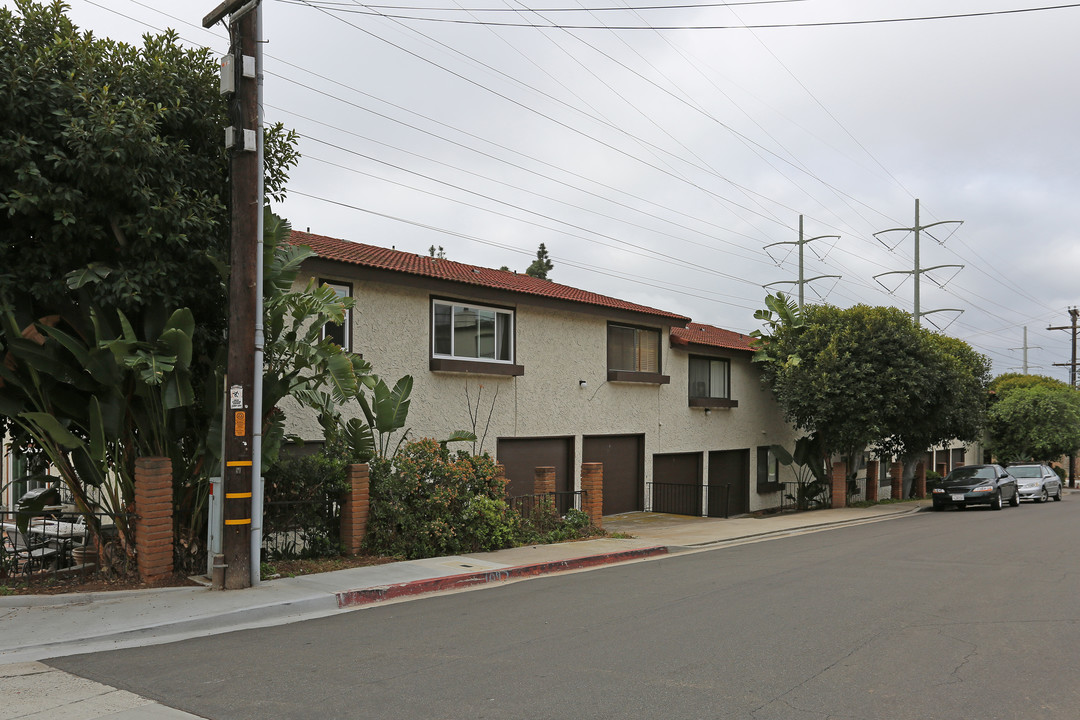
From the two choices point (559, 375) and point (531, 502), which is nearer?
point (531, 502)

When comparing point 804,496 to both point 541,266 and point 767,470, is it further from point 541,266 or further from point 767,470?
point 541,266

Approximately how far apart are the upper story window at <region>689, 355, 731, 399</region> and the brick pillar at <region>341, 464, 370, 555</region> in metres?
14.8

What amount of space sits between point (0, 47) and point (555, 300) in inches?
493

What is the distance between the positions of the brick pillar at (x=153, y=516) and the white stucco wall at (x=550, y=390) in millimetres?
4522

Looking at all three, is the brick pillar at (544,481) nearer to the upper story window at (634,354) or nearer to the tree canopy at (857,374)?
the upper story window at (634,354)

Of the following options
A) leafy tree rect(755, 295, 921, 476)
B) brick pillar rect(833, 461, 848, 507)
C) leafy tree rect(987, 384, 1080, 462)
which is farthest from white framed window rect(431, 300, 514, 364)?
→ leafy tree rect(987, 384, 1080, 462)

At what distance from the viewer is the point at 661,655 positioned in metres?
7.33

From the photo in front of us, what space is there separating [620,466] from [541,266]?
5390 cm

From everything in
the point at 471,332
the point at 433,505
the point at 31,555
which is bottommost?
the point at 31,555

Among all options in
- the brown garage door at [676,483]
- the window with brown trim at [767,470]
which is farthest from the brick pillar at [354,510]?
the window with brown trim at [767,470]

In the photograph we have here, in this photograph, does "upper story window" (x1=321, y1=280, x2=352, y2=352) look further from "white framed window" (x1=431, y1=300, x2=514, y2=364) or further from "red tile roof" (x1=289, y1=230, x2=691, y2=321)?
"white framed window" (x1=431, y1=300, x2=514, y2=364)

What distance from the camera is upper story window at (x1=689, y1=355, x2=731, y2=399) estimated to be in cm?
2583

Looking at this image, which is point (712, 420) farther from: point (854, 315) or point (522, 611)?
point (522, 611)

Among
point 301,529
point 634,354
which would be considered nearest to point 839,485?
point 634,354
